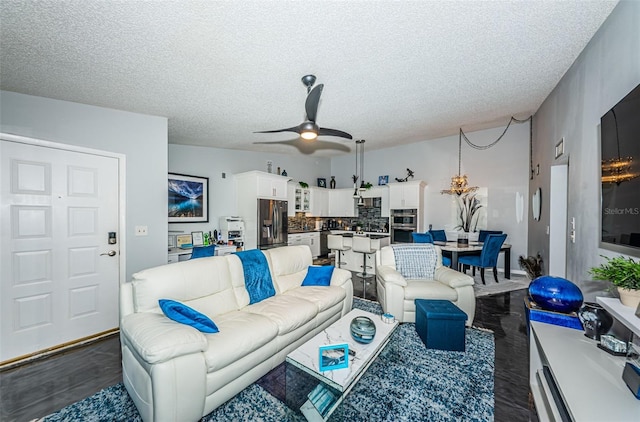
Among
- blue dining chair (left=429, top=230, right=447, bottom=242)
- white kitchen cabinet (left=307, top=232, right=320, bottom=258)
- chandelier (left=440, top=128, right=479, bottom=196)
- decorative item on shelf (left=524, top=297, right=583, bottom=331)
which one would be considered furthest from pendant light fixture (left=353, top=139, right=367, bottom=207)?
decorative item on shelf (left=524, top=297, right=583, bottom=331)

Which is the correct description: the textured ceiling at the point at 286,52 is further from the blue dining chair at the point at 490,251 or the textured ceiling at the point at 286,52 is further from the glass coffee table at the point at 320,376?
the glass coffee table at the point at 320,376

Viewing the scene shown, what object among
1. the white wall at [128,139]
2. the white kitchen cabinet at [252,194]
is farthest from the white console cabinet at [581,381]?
the white kitchen cabinet at [252,194]

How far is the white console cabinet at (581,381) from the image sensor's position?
36.6 inches

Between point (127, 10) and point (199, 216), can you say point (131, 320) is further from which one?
point (199, 216)

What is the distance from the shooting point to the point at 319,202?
744 centimetres

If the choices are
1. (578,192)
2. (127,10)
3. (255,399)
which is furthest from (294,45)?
(578,192)

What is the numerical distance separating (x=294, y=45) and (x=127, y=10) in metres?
1.19

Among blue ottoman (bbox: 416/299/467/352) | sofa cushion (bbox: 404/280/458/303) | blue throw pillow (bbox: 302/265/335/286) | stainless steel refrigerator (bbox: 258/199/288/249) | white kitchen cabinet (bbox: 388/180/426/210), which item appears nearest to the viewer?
blue ottoman (bbox: 416/299/467/352)

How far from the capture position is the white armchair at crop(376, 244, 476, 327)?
293cm

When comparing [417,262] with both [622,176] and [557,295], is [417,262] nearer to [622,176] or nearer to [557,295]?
[557,295]

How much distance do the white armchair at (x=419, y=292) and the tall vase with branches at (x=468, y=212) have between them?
297 cm

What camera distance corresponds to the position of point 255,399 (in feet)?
6.03

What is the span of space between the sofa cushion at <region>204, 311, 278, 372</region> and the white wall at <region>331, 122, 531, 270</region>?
529cm

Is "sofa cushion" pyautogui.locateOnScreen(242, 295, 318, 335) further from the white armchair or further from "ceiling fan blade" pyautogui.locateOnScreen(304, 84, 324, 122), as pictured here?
"ceiling fan blade" pyautogui.locateOnScreen(304, 84, 324, 122)
